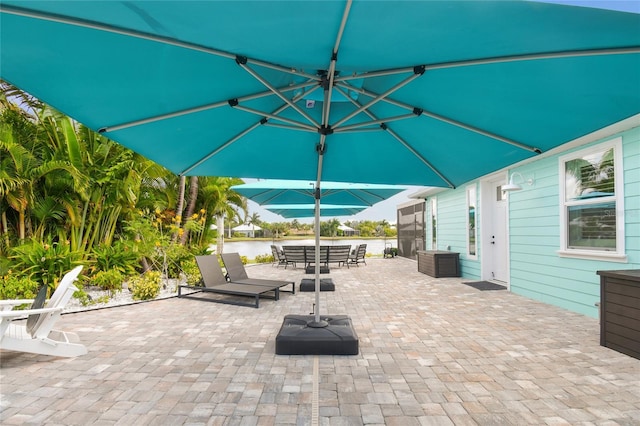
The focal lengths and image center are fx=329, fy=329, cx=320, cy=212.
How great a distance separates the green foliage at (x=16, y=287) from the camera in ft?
18.5

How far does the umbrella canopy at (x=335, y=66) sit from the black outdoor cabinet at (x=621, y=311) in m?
2.06

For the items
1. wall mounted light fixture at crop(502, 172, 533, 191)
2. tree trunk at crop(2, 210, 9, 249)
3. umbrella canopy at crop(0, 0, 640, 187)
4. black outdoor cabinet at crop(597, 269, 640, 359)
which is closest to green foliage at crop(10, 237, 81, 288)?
tree trunk at crop(2, 210, 9, 249)

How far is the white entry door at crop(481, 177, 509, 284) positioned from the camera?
9230mm

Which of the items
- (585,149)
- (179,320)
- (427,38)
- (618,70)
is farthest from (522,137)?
(179,320)

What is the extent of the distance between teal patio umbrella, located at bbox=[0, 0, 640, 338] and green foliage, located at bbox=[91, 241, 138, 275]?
4958 millimetres

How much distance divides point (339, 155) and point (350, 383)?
108 inches

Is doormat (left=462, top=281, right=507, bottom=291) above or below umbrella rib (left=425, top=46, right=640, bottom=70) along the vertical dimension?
below

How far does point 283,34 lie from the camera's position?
6.28ft

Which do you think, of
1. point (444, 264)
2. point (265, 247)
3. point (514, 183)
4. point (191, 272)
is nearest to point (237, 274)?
point (191, 272)

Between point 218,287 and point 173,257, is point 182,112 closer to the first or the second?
point 218,287

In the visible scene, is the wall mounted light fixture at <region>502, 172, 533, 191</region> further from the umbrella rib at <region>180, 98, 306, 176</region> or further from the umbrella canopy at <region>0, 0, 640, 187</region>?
the umbrella rib at <region>180, 98, 306, 176</region>

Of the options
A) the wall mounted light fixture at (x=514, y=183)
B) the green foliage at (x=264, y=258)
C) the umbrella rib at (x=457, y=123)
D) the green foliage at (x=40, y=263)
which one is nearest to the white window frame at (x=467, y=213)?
the wall mounted light fixture at (x=514, y=183)

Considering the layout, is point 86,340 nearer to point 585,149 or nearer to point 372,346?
point 372,346

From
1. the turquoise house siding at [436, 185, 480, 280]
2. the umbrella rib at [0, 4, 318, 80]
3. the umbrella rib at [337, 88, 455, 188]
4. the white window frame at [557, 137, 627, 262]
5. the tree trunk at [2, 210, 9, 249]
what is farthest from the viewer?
the turquoise house siding at [436, 185, 480, 280]
